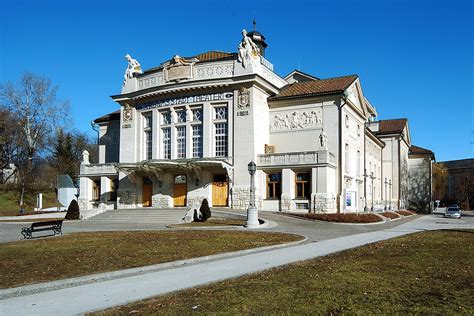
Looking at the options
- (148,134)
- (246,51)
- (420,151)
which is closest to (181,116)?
(148,134)

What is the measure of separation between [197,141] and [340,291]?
1304 inches

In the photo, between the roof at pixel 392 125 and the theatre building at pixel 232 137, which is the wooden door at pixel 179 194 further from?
the roof at pixel 392 125

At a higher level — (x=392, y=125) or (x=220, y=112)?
(x=392, y=125)

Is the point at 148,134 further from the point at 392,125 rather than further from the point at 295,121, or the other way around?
the point at 392,125

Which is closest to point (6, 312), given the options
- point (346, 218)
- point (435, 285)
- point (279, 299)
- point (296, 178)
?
point (279, 299)

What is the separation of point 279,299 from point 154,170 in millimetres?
33440

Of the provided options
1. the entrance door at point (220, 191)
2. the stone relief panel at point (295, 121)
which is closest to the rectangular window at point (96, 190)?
the entrance door at point (220, 191)

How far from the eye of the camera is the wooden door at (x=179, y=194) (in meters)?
41.0

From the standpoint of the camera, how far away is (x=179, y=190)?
4131 centimetres

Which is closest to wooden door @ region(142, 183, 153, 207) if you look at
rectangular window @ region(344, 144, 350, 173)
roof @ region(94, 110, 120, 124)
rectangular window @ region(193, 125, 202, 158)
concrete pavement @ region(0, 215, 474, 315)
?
rectangular window @ region(193, 125, 202, 158)

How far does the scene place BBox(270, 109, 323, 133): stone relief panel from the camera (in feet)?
128

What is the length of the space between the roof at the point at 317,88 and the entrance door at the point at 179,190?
10.7 meters

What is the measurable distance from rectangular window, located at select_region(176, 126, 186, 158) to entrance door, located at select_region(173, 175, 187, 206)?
209 cm

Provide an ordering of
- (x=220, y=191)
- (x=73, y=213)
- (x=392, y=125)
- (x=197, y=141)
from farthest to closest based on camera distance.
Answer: (x=392, y=125) → (x=197, y=141) → (x=220, y=191) → (x=73, y=213)
